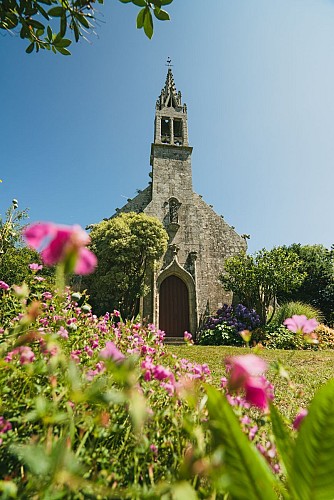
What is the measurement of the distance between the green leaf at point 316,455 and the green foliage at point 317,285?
17.6 metres

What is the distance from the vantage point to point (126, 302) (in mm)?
11727

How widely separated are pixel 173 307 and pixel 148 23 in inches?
476

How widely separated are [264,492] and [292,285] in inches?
504

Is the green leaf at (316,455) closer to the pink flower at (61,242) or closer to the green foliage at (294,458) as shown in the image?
the green foliage at (294,458)

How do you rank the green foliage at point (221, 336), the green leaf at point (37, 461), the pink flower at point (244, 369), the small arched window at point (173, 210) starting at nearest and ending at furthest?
the green leaf at point (37, 461) < the pink flower at point (244, 369) < the green foliage at point (221, 336) < the small arched window at point (173, 210)

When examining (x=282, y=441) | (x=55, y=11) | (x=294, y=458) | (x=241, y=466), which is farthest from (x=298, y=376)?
(x=55, y=11)

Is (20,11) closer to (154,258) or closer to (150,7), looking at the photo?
(150,7)

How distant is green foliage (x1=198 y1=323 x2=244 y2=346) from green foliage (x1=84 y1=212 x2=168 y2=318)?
3311 millimetres

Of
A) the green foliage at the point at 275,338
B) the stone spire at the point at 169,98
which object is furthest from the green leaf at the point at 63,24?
the stone spire at the point at 169,98

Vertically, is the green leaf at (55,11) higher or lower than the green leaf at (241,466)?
higher

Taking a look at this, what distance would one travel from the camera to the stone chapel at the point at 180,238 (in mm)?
12906

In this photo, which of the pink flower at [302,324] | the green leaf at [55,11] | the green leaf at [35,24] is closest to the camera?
the pink flower at [302,324]

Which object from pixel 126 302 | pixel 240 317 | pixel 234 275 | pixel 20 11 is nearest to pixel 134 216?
pixel 126 302

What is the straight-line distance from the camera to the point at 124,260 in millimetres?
11453
